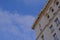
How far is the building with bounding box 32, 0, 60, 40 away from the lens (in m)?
37.3

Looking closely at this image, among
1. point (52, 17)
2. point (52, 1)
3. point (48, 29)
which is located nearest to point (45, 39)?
point (48, 29)

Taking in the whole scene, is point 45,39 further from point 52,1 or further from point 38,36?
point 52,1

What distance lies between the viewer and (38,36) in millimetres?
43219

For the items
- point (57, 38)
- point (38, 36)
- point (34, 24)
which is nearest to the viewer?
point (57, 38)

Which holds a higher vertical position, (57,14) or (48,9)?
(48,9)

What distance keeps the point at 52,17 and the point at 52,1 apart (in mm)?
3337

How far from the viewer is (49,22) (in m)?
39.5

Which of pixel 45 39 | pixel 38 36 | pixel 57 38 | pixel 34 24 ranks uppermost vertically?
pixel 34 24

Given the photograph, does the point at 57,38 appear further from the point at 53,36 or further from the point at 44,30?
the point at 44,30

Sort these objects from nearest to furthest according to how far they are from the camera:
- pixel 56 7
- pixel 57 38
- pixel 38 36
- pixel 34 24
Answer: pixel 57 38, pixel 56 7, pixel 38 36, pixel 34 24

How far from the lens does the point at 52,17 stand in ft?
128

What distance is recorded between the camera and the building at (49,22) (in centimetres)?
3731

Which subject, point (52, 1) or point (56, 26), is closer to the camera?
point (56, 26)

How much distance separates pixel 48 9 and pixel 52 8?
4.47ft
